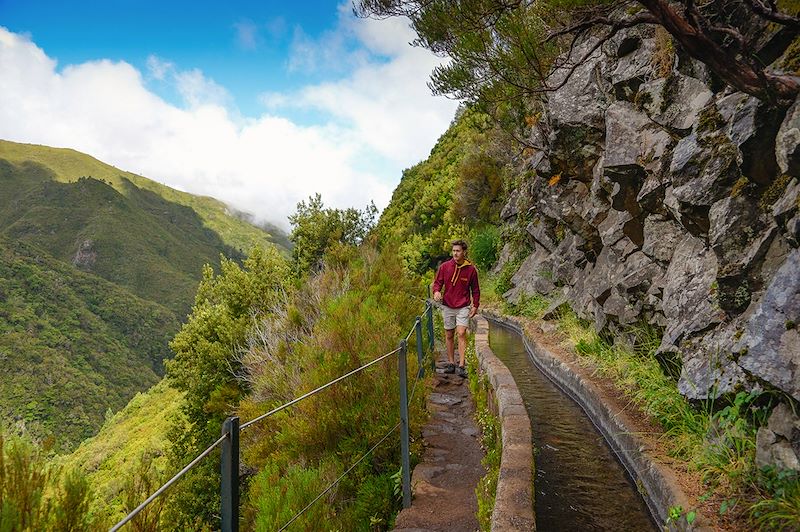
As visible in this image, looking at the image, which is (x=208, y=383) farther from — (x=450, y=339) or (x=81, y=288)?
(x=81, y=288)

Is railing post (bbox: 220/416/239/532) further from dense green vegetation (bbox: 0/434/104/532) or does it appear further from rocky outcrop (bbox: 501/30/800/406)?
rocky outcrop (bbox: 501/30/800/406)

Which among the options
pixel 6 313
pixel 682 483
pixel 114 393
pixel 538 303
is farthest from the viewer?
pixel 6 313

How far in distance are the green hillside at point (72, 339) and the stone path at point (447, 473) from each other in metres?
51.9

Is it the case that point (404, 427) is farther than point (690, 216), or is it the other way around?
point (690, 216)

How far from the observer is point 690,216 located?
4.64 m

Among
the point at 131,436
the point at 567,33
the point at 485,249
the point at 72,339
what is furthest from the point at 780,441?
the point at 72,339

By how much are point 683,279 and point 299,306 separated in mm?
7223

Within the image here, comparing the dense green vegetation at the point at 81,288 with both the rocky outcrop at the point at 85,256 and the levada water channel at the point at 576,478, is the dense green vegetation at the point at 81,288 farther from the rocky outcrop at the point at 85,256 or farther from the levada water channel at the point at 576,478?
the levada water channel at the point at 576,478

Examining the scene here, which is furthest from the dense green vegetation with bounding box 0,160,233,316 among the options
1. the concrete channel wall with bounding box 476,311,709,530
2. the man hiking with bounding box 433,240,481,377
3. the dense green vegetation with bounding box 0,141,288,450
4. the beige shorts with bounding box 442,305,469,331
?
the concrete channel wall with bounding box 476,311,709,530

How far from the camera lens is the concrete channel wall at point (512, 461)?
2815mm

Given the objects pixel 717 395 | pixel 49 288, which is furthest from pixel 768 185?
pixel 49 288

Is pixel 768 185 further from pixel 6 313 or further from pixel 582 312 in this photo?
pixel 6 313

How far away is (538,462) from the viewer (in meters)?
4.52

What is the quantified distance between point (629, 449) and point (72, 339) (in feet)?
295
